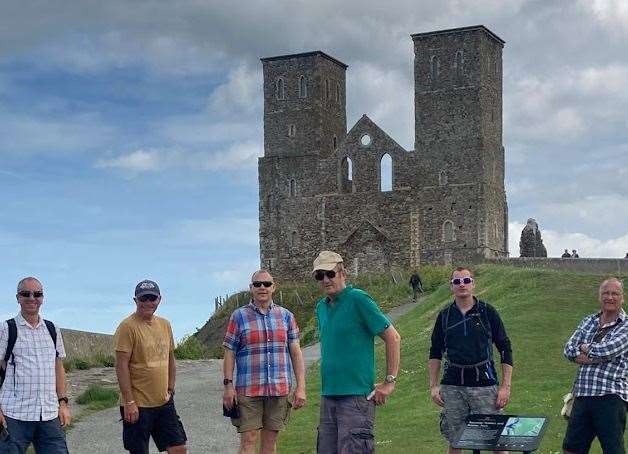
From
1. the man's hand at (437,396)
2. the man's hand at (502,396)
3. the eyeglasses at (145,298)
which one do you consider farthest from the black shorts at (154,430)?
the man's hand at (502,396)

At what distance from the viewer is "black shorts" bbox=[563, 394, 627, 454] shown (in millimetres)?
11906

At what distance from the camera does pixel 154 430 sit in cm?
1239

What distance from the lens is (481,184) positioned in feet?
212

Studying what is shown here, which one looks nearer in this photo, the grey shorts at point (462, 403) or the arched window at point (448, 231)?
the grey shorts at point (462, 403)

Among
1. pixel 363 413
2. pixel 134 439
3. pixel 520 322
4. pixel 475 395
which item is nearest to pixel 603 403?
pixel 475 395

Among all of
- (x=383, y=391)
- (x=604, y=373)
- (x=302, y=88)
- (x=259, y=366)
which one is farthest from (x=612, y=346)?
(x=302, y=88)


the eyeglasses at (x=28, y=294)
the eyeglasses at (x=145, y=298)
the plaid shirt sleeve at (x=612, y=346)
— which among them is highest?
the eyeglasses at (x=28, y=294)

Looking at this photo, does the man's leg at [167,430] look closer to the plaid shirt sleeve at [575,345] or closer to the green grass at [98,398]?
the plaid shirt sleeve at [575,345]

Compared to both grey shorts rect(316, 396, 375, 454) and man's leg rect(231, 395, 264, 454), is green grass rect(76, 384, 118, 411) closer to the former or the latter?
man's leg rect(231, 395, 264, 454)

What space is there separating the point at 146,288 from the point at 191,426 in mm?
7866

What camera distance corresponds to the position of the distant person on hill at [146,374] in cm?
1202

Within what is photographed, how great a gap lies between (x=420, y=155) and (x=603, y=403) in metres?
54.7

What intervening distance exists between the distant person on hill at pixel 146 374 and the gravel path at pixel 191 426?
454cm

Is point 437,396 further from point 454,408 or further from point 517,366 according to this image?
point 517,366
